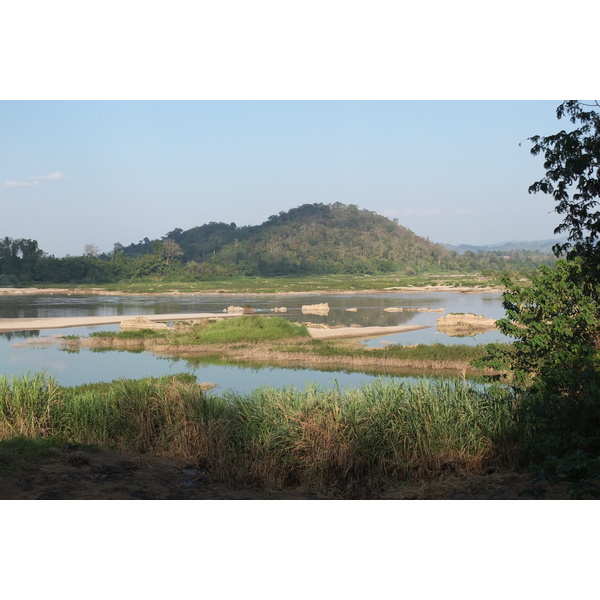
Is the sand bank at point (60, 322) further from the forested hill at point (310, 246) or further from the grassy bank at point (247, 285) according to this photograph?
the forested hill at point (310, 246)

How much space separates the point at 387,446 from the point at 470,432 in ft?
2.78

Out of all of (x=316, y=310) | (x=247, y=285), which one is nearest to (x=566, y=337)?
(x=316, y=310)

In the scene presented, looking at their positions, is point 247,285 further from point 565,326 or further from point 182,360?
point 565,326

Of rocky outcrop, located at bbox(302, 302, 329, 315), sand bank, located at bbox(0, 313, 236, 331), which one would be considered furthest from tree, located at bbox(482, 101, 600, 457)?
rocky outcrop, located at bbox(302, 302, 329, 315)

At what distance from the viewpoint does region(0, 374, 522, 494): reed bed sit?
657 centimetres

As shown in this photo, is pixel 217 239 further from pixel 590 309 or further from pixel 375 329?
pixel 590 309

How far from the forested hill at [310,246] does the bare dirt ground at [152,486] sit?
64.7 m

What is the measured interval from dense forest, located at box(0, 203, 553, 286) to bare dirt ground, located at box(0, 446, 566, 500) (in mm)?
49500

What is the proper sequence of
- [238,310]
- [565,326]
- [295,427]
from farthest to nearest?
[238,310] < [565,326] < [295,427]

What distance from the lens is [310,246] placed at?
281ft

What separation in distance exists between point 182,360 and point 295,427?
12788 mm

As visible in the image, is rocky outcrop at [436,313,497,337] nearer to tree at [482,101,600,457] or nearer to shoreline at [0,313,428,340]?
shoreline at [0,313,428,340]

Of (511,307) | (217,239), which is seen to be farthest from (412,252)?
(511,307)

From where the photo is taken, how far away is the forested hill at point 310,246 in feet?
256
